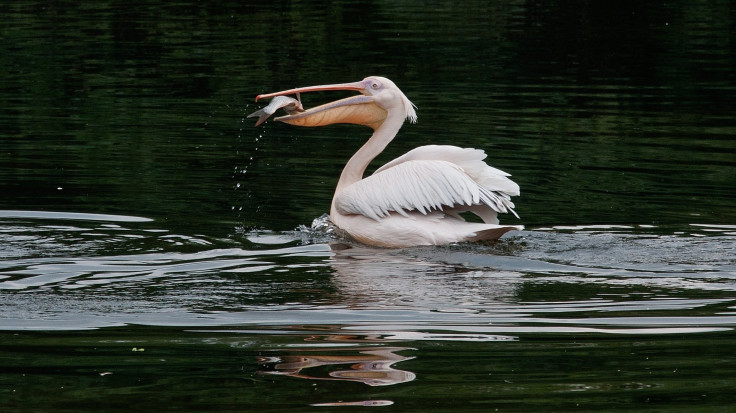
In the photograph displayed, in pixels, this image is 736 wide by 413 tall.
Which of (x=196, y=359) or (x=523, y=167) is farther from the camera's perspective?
(x=523, y=167)

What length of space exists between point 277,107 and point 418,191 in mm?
1062

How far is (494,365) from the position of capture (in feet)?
14.6

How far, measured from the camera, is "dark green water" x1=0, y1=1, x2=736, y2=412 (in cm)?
428

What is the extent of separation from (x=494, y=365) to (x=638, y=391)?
0.54m

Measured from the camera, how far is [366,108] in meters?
7.62

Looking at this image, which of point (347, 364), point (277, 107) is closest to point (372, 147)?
point (277, 107)

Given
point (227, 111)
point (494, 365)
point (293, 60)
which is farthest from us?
point (293, 60)

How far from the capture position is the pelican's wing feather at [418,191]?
6.69 m

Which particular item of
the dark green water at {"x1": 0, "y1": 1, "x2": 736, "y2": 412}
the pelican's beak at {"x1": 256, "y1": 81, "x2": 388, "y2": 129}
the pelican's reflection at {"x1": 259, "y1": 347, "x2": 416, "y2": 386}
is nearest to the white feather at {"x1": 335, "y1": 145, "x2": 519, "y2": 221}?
the dark green water at {"x1": 0, "y1": 1, "x2": 736, "y2": 412}

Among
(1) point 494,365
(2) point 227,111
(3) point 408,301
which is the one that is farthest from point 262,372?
(2) point 227,111

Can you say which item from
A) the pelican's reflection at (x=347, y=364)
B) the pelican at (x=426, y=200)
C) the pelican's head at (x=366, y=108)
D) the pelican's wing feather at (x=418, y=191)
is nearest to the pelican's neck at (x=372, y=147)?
the pelican's head at (x=366, y=108)

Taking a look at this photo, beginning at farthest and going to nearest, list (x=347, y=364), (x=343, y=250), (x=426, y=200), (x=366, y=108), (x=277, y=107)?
(x=366, y=108), (x=277, y=107), (x=343, y=250), (x=426, y=200), (x=347, y=364)

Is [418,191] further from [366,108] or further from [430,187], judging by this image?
[366,108]

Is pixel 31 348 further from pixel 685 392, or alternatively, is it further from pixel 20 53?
pixel 20 53
